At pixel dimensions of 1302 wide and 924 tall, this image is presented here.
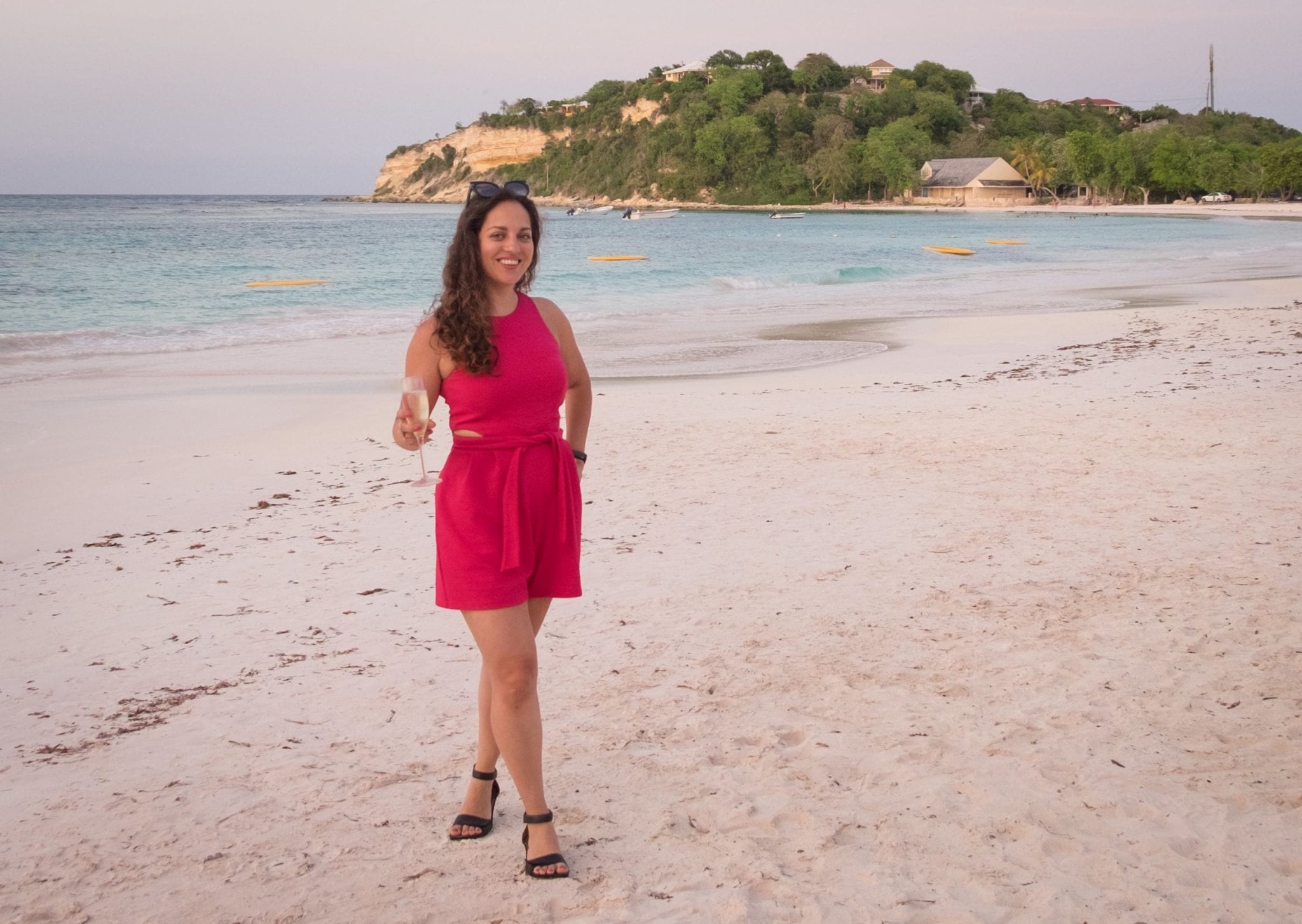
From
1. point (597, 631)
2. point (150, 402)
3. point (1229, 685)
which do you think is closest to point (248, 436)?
point (150, 402)

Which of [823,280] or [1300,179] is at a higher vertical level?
[1300,179]

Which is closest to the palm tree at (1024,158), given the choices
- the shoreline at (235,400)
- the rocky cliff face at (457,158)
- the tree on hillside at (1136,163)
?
the tree on hillside at (1136,163)

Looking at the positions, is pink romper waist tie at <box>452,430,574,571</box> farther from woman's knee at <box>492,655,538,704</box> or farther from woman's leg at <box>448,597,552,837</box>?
woman's leg at <box>448,597,552,837</box>

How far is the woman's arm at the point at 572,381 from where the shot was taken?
10.1 feet

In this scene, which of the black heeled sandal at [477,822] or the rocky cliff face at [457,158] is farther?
the rocky cliff face at [457,158]

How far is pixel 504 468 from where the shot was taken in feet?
9.18

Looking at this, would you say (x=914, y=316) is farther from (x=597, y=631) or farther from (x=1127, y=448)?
(x=597, y=631)

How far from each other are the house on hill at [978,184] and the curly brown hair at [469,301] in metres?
113

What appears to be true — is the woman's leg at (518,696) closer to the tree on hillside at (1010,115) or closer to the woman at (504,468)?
the woman at (504,468)

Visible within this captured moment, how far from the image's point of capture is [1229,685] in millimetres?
4051

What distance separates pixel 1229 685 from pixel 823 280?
26164mm

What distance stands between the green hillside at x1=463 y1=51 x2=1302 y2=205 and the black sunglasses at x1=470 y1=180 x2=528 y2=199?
4094 inches

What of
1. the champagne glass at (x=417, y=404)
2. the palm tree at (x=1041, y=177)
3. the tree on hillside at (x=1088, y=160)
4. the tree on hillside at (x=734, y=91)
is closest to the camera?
the champagne glass at (x=417, y=404)

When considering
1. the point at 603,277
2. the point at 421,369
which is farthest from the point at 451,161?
the point at 421,369
